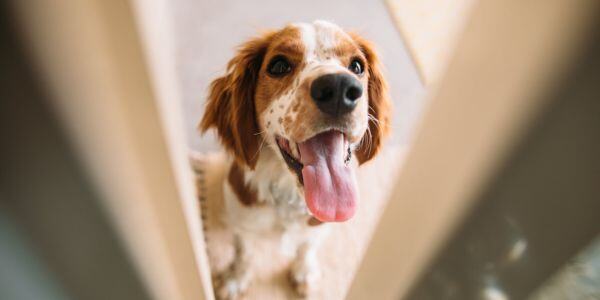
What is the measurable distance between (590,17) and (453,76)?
0.11 metres

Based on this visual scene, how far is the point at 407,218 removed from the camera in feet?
1.66

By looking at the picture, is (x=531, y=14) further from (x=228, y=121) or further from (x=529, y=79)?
(x=228, y=121)

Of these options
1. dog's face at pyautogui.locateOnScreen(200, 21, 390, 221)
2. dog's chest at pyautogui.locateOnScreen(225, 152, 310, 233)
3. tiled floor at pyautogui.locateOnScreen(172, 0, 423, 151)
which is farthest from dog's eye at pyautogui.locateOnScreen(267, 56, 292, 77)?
tiled floor at pyautogui.locateOnScreen(172, 0, 423, 151)

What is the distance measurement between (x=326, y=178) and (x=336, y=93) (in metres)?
0.25

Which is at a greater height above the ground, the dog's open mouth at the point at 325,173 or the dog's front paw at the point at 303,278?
the dog's open mouth at the point at 325,173

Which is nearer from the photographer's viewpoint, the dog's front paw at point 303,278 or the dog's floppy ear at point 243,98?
the dog's floppy ear at point 243,98

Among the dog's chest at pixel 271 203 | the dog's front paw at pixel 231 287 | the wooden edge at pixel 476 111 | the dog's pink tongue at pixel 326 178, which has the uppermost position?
the wooden edge at pixel 476 111

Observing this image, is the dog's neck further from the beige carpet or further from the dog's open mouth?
the beige carpet

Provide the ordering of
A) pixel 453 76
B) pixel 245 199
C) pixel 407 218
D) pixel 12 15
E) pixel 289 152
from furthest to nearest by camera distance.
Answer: pixel 245 199 → pixel 289 152 → pixel 407 218 → pixel 453 76 → pixel 12 15

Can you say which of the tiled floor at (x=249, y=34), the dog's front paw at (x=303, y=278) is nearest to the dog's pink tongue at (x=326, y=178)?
the dog's front paw at (x=303, y=278)

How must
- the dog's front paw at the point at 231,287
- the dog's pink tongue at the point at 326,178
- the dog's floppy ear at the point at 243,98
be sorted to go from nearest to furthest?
the dog's pink tongue at the point at 326,178
the dog's floppy ear at the point at 243,98
the dog's front paw at the point at 231,287

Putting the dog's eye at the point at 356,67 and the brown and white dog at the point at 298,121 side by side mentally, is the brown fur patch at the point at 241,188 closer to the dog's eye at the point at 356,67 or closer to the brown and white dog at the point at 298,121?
the brown and white dog at the point at 298,121

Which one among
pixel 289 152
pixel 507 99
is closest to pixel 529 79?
pixel 507 99

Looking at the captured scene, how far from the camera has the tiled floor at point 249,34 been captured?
2014 mm
